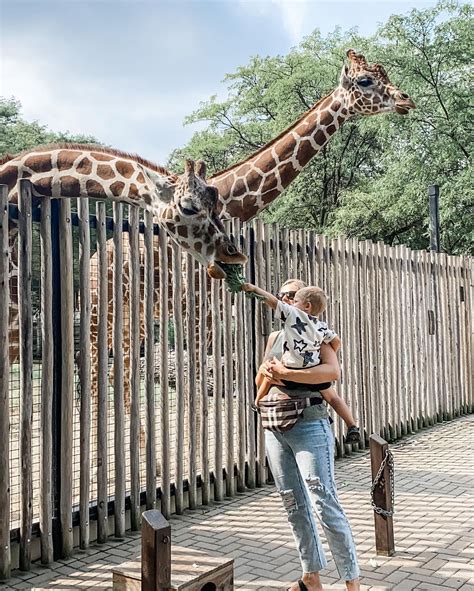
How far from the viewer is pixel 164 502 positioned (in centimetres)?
602

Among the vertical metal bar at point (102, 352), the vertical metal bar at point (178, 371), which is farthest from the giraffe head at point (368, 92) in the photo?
the vertical metal bar at point (102, 352)

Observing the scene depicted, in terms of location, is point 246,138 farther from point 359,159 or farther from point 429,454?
point 429,454

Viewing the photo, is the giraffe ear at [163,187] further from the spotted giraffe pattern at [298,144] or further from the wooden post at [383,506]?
the wooden post at [383,506]

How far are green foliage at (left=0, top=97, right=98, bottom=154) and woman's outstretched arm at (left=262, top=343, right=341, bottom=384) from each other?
29361mm

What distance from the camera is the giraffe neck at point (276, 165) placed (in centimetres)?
852

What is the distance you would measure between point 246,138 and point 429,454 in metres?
24.1

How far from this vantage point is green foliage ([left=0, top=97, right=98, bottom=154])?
3183 cm

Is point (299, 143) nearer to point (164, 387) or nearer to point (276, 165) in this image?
point (276, 165)

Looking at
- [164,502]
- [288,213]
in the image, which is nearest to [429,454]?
[164,502]

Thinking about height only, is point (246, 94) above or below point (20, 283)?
above

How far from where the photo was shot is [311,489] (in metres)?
3.90

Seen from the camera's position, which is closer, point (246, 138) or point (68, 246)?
point (68, 246)

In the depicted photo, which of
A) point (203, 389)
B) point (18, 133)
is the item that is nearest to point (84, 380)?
point (203, 389)

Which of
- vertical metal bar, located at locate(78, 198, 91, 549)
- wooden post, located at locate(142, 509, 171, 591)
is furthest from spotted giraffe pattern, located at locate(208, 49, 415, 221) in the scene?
wooden post, located at locate(142, 509, 171, 591)
